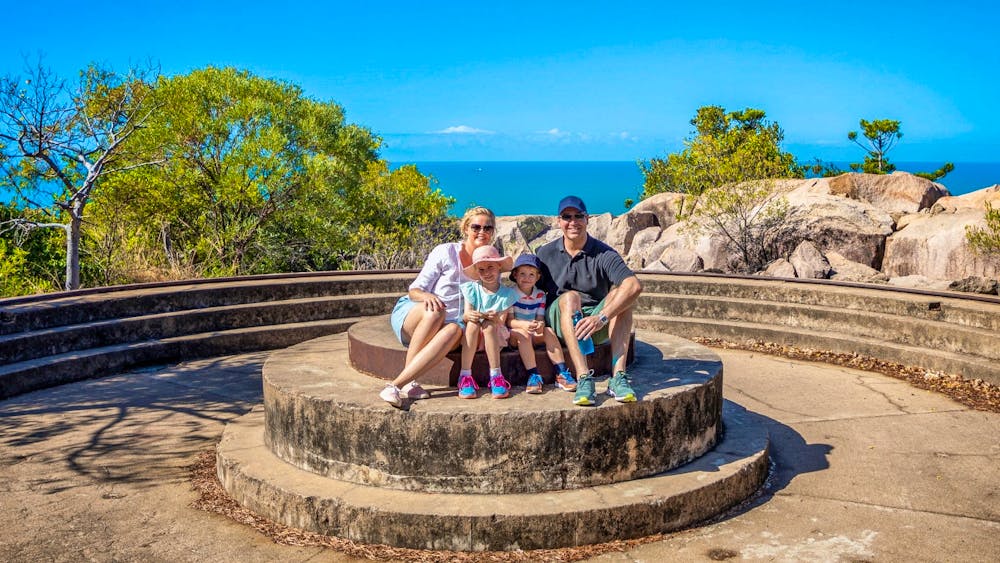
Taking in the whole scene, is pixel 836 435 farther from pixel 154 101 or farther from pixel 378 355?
Answer: pixel 154 101

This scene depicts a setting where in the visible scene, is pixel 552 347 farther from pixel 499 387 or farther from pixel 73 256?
pixel 73 256

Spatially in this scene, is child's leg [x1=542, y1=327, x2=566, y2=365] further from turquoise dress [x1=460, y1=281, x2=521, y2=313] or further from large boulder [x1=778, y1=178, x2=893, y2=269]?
large boulder [x1=778, y1=178, x2=893, y2=269]

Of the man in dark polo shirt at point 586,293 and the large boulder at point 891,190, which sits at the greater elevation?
the large boulder at point 891,190

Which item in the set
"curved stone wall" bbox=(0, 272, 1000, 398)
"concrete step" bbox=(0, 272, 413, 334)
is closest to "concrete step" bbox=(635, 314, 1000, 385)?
"curved stone wall" bbox=(0, 272, 1000, 398)

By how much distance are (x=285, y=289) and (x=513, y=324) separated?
558 cm

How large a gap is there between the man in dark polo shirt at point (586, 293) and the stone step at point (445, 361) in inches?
6.1

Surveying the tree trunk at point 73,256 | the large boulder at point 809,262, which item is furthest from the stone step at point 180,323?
the large boulder at point 809,262

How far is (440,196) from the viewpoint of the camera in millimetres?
20219

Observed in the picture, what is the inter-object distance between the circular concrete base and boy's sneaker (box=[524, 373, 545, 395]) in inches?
2.4

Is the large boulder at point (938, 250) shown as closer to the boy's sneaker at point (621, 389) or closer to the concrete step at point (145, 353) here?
the concrete step at point (145, 353)

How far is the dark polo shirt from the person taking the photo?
566 centimetres

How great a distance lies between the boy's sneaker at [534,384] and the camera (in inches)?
201

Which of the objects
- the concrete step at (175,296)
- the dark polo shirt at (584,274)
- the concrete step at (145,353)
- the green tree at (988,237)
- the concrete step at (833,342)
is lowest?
the concrete step at (145,353)

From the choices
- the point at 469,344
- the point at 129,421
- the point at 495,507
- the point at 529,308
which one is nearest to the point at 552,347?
the point at 529,308
